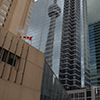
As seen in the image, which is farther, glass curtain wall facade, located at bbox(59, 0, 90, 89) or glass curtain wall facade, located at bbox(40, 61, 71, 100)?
glass curtain wall facade, located at bbox(59, 0, 90, 89)

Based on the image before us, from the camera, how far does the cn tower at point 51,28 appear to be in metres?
120

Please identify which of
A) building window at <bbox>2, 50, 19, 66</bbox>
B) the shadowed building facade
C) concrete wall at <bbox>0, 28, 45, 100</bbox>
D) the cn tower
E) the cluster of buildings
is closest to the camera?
concrete wall at <bbox>0, 28, 45, 100</bbox>

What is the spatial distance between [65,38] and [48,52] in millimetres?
19294

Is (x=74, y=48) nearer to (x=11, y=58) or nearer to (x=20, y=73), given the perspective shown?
(x=20, y=73)

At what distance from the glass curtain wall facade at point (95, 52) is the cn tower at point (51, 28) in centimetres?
5433

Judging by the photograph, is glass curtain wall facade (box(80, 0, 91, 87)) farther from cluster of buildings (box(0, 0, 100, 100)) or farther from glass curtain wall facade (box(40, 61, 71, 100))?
glass curtain wall facade (box(40, 61, 71, 100))

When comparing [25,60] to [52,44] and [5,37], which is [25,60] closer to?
[5,37]

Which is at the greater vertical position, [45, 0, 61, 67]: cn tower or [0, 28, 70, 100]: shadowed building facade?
[45, 0, 61, 67]: cn tower

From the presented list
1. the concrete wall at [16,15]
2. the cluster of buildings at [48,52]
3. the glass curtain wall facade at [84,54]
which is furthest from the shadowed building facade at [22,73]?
the glass curtain wall facade at [84,54]

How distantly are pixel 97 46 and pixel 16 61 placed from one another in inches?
5869

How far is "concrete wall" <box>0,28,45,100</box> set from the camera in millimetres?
20266

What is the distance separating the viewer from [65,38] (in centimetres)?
12538

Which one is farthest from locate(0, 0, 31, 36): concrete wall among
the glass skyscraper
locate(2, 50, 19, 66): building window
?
the glass skyscraper

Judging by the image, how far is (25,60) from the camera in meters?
24.1
